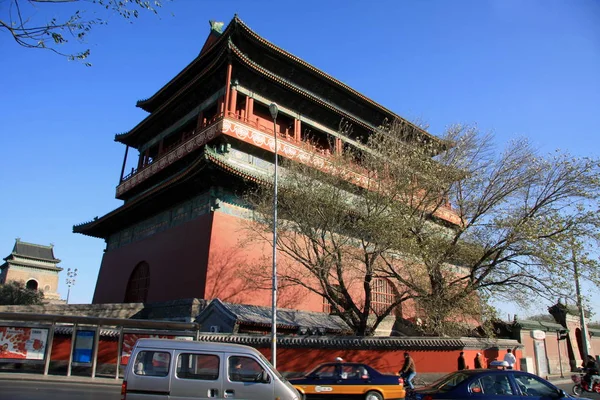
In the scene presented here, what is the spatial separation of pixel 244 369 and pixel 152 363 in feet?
4.74

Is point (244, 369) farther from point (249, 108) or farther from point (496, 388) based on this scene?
point (249, 108)

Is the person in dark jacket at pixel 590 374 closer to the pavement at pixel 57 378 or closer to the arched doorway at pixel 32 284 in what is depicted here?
the pavement at pixel 57 378

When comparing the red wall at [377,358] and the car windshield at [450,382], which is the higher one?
the car windshield at [450,382]

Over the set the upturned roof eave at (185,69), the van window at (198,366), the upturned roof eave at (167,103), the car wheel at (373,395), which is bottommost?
the car wheel at (373,395)

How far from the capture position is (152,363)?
253 inches

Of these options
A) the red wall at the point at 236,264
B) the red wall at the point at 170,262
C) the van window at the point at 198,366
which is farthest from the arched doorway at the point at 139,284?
the van window at the point at 198,366

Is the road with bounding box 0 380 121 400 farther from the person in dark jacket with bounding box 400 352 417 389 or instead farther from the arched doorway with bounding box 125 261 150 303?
the arched doorway with bounding box 125 261 150 303

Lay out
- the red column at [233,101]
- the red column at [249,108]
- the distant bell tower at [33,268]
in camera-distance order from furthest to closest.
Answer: the distant bell tower at [33,268] → the red column at [249,108] → the red column at [233,101]

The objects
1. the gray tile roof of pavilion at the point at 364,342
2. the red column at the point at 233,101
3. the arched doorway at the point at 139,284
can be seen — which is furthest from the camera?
the arched doorway at the point at 139,284

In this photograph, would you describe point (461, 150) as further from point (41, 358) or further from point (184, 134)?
point (184, 134)

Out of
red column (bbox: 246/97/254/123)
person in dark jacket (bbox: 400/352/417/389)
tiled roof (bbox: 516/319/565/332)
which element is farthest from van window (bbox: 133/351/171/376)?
tiled roof (bbox: 516/319/565/332)

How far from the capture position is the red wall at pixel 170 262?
701 inches

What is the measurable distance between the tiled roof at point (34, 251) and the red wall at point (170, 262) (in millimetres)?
36663

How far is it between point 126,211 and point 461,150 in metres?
18.4
